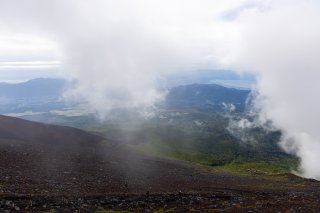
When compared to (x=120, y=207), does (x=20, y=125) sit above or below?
above

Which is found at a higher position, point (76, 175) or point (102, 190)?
point (76, 175)

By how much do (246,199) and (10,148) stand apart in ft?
149

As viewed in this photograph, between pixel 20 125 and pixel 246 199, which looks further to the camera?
pixel 20 125

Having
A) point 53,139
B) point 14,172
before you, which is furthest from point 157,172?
point 53,139

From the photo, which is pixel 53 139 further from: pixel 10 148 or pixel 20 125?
pixel 10 148

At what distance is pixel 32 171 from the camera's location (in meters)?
55.3

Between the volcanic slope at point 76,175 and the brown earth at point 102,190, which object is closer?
the brown earth at point 102,190

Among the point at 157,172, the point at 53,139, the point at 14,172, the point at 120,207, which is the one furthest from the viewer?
the point at 53,139

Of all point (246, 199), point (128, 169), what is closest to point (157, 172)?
point (128, 169)

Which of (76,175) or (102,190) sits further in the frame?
(76,175)

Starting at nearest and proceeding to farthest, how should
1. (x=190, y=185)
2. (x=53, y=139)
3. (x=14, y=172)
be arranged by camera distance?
(x=14, y=172)
(x=190, y=185)
(x=53, y=139)

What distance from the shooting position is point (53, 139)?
113 m

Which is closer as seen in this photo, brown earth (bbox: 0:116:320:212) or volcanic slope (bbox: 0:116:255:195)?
brown earth (bbox: 0:116:320:212)

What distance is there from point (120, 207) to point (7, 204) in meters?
11.7
